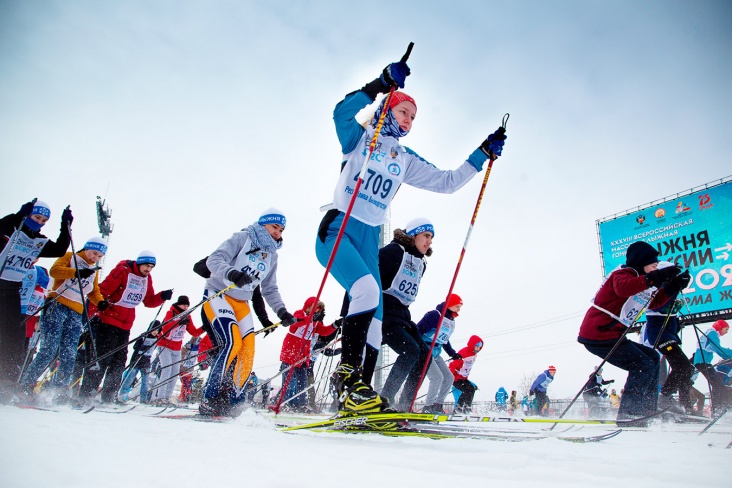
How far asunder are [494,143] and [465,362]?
534cm

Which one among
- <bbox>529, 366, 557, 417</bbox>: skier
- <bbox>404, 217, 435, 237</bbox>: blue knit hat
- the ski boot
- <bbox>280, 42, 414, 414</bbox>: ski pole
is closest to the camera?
the ski boot

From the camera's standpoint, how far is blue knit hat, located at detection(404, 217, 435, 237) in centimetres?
471

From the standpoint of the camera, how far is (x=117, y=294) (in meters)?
5.51

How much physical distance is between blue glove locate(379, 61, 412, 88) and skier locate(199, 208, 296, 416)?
190cm

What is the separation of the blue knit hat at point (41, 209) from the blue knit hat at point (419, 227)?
4033 mm

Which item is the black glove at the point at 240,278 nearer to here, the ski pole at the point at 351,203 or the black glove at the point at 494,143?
the ski pole at the point at 351,203

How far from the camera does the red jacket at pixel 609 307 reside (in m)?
4.14

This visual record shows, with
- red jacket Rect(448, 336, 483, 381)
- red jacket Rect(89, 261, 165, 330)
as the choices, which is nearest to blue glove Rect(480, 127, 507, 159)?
red jacket Rect(89, 261, 165, 330)

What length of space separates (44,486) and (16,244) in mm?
4790

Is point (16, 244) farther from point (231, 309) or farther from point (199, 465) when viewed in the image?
point (199, 465)

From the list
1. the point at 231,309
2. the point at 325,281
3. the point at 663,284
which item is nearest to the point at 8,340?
the point at 231,309

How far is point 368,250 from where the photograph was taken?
3.07 meters

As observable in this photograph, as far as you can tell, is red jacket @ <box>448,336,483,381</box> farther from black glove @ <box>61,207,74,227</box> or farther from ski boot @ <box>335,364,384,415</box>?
black glove @ <box>61,207,74,227</box>

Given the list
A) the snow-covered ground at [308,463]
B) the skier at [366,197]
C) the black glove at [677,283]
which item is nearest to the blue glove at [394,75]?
the skier at [366,197]
